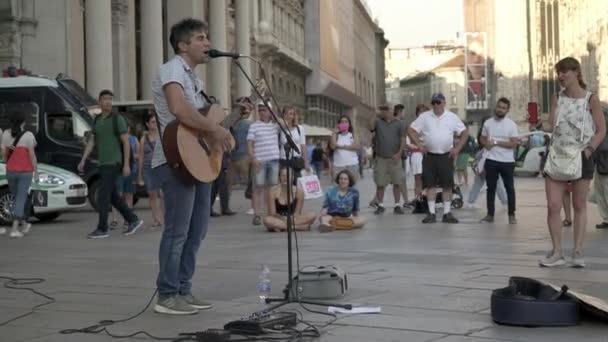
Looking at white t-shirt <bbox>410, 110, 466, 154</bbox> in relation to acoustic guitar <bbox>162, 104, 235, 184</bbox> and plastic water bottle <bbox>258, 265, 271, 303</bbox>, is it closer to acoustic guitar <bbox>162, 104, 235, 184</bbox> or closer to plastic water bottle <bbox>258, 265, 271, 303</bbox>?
plastic water bottle <bbox>258, 265, 271, 303</bbox>

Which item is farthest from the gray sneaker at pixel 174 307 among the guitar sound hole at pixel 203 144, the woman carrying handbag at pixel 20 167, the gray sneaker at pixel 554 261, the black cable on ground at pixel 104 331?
the woman carrying handbag at pixel 20 167

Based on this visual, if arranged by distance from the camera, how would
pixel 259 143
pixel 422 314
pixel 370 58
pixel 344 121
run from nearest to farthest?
pixel 422 314
pixel 259 143
pixel 344 121
pixel 370 58

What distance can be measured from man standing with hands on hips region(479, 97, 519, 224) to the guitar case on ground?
28.1 feet

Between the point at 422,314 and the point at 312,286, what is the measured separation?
0.98 m

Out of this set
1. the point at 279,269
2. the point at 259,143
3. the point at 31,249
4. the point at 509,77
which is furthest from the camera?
the point at 509,77

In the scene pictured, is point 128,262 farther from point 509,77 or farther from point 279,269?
point 509,77

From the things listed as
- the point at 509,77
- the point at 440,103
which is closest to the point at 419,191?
the point at 440,103

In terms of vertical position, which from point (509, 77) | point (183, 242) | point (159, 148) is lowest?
point (183, 242)

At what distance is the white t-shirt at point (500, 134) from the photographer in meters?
14.6

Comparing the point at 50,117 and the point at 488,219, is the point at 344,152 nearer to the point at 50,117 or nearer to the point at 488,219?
the point at 488,219

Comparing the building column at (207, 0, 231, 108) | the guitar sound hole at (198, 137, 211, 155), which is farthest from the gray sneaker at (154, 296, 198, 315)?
the building column at (207, 0, 231, 108)

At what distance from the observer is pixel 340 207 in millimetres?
14109

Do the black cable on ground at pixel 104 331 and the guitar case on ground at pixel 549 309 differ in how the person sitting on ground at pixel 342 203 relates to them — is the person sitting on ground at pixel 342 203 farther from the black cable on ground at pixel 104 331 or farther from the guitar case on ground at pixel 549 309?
the guitar case on ground at pixel 549 309

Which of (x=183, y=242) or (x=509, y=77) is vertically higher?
(x=509, y=77)
